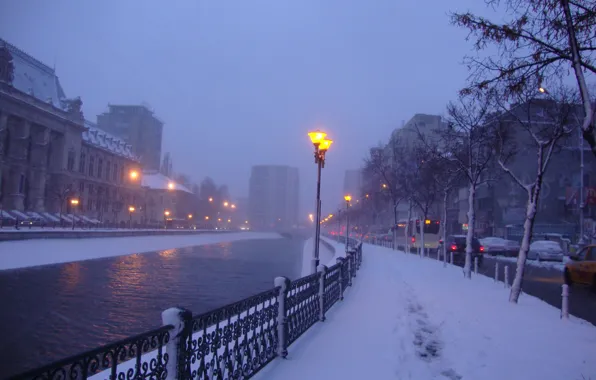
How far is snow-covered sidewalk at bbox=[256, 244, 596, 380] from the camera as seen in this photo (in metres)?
6.74

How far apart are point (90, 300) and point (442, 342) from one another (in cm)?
1148

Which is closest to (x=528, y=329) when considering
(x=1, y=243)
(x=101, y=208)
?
(x=1, y=243)

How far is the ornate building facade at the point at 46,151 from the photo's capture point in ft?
163

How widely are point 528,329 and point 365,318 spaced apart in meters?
3.43

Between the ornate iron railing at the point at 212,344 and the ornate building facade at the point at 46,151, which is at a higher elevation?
the ornate building facade at the point at 46,151

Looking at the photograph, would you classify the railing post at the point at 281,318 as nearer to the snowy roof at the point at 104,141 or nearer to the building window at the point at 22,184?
the building window at the point at 22,184

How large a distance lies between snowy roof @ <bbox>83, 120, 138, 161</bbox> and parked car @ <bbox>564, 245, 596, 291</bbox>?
68730 mm

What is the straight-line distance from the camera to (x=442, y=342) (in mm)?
8633

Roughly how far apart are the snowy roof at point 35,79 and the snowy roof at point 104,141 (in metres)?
8.36

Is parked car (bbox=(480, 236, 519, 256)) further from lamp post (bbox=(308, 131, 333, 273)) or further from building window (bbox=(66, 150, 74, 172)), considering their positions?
building window (bbox=(66, 150, 74, 172))

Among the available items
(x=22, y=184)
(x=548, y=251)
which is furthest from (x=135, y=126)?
(x=548, y=251)

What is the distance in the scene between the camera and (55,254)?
2844 cm

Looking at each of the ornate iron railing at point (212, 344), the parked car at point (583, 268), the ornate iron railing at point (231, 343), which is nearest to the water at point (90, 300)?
the ornate iron railing at point (212, 344)

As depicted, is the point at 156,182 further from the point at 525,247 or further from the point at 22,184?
the point at 525,247
